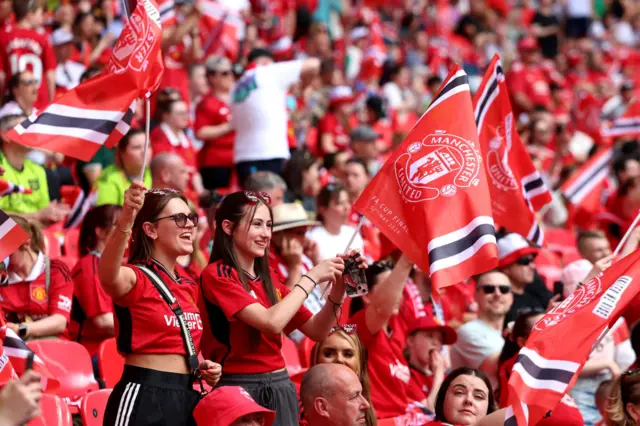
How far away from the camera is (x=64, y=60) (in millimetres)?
11773

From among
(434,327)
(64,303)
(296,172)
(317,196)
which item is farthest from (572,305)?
(296,172)

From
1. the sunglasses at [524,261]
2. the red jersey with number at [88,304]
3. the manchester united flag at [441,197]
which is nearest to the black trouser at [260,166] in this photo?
the sunglasses at [524,261]

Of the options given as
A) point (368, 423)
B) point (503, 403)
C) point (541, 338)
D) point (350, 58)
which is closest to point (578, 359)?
point (541, 338)

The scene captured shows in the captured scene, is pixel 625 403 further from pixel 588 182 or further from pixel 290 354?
pixel 588 182

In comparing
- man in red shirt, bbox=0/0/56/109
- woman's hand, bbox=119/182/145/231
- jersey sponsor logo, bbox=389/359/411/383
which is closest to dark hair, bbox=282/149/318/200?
man in red shirt, bbox=0/0/56/109

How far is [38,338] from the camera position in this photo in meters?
6.25

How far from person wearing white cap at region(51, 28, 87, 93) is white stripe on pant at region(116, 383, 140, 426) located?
23.8 feet

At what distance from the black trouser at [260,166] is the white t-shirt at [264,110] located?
0.04m

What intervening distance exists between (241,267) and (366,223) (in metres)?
4.67

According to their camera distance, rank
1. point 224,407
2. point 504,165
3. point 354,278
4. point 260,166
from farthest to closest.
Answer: point 260,166 → point 504,165 → point 354,278 → point 224,407

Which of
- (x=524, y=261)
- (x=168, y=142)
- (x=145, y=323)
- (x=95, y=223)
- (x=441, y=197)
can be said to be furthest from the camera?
(x=168, y=142)

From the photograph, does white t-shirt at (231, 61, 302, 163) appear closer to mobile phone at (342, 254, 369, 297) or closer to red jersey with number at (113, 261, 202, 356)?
mobile phone at (342, 254, 369, 297)

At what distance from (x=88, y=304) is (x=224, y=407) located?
7.63ft

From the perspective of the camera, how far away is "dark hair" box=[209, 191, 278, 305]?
5148 mm
